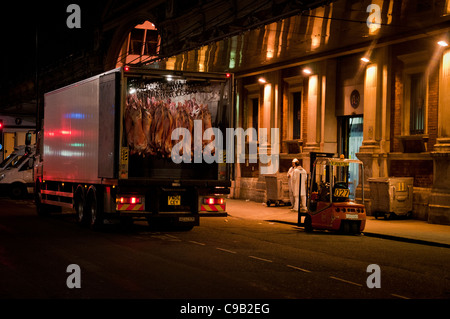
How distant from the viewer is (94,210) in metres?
16.9

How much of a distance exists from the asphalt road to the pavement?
575 mm

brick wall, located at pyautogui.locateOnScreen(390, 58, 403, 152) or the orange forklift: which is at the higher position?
brick wall, located at pyautogui.locateOnScreen(390, 58, 403, 152)

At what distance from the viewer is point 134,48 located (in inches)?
1540

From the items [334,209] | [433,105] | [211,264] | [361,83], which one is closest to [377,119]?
[361,83]

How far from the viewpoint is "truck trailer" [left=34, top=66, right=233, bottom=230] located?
15.6 meters

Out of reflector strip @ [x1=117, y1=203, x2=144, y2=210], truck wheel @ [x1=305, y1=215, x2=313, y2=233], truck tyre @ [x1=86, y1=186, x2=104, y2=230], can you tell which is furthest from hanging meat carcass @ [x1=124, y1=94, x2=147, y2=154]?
truck wheel @ [x1=305, y1=215, x2=313, y2=233]

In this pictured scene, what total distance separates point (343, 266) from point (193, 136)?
20.9 feet

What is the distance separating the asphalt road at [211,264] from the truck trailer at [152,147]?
0.73m

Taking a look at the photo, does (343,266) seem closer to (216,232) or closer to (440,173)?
(216,232)

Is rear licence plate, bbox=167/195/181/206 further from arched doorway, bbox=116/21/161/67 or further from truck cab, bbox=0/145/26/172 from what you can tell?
arched doorway, bbox=116/21/161/67

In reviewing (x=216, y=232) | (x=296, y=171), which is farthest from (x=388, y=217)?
(x=216, y=232)

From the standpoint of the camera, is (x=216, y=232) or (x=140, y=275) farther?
(x=216, y=232)

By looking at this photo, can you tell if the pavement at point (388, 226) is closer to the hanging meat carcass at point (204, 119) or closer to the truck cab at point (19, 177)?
the hanging meat carcass at point (204, 119)

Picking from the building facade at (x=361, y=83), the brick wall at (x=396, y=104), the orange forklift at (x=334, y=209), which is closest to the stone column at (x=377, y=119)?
the building facade at (x=361, y=83)
